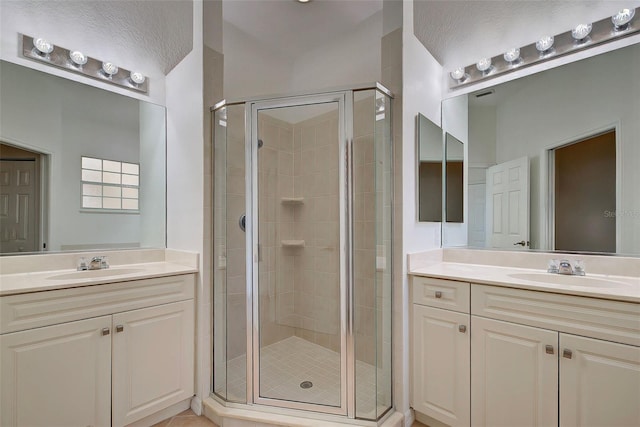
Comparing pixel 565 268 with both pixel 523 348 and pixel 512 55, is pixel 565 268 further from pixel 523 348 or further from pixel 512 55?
pixel 512 55

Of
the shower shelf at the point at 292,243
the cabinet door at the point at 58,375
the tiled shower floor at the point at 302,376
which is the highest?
the shower shelf at the point at 292,243

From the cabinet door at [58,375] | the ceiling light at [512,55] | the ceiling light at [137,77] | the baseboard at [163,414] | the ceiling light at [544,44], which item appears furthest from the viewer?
the ceiling light at [137,77]

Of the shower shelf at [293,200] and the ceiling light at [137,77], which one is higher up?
the ceiling light at [137,77]

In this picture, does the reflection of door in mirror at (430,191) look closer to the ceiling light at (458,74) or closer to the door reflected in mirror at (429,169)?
the door reflected in mirror at (429,169)

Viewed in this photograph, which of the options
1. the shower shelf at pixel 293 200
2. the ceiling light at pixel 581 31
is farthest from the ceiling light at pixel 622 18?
the shower shelf at pixel 293 200

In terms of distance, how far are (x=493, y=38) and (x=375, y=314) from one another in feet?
6.42

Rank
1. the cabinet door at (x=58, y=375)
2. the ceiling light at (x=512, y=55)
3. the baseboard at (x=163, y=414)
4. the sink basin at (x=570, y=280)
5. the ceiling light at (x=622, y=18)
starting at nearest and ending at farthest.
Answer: the cabinet door at (x=58, y=375) < the sink basin at (x=570, y=280) < the ceiling light at (x=622, y=18) < the baseboard at (x=163, y=414) < the ceiling light at (x=512, y=55)

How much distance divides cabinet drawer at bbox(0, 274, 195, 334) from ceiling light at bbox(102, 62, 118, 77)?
4.81ft

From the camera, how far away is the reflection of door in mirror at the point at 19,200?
5.49ft

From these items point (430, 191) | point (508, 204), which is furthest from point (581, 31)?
point (430, 191)

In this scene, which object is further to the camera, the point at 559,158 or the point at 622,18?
the point at 559,158

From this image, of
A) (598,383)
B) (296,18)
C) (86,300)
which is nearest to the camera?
(598,383)

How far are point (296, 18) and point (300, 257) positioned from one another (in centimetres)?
190

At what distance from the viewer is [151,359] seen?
1695 mm
